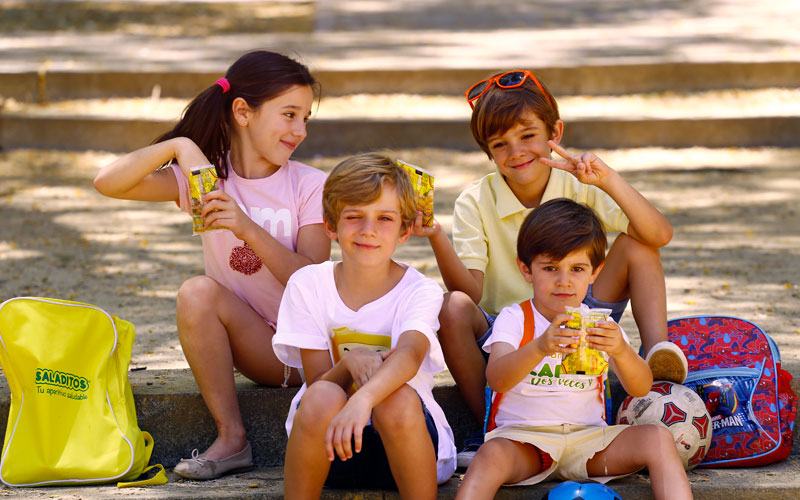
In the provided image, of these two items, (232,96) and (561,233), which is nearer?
(561,233)

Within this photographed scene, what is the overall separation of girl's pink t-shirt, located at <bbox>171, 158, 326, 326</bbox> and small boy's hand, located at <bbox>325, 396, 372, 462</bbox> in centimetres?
86

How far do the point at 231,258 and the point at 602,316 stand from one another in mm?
1391

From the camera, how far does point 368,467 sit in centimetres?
288

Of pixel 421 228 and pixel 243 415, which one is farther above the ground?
pixel 421 228

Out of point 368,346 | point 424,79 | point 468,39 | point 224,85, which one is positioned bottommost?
point 368,346

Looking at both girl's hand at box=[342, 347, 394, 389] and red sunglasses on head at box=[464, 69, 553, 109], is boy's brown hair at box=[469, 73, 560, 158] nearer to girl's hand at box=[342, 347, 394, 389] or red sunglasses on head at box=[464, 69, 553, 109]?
red sunglasses on head at box=[464, 69, 553, 109]

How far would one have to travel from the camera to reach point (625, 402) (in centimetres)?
318

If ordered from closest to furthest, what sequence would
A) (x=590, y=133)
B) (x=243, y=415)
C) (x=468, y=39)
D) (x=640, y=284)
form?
(x=640, y=284) → (x=243, y=415) → (x=590, y=133) → (x=468, y=39)

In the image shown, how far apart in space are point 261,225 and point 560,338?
48.8 inches

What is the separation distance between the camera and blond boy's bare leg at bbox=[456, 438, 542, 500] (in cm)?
271

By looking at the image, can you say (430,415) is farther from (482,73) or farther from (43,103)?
(43,103)

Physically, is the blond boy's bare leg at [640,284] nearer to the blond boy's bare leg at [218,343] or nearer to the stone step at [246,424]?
the stone step at [246,424]

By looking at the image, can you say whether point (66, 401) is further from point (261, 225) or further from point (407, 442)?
point (407, 442)

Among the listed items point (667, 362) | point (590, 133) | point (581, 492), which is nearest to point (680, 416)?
point (667, 362)
